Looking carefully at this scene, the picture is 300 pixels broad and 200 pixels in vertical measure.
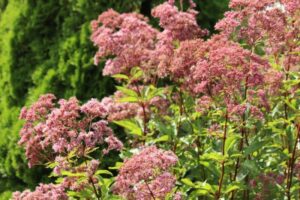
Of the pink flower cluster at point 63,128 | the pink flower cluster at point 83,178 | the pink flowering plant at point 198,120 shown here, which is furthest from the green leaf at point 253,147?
the pink flower cluster at point 83,178

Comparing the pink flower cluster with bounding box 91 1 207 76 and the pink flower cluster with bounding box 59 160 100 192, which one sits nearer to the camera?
the pink flower cluster with bounding box 59 160 100 192

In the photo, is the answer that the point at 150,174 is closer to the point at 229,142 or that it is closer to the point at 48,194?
the point at 229,142

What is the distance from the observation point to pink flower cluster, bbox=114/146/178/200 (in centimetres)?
322

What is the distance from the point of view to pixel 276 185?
4.12m

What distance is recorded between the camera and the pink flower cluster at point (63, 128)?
11.9 ft

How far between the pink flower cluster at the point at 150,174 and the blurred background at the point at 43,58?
282 cm

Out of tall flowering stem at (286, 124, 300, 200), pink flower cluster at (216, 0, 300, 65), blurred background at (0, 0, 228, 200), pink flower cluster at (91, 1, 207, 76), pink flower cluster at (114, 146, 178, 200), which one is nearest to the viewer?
pink flower cluster at (114, 146, 178, 200)

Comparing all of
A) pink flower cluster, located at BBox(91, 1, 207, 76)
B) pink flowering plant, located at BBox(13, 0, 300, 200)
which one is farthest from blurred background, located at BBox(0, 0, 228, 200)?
pink flowering plant, located at BBox(13, 0, 300, 200)

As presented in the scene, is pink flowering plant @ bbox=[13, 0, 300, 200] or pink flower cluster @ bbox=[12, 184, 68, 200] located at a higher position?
pink flowering plant @ bbox=[13, 0, 300, 200]

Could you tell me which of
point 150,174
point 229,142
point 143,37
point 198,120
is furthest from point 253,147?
point 143,37

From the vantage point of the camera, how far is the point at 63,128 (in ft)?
12.0

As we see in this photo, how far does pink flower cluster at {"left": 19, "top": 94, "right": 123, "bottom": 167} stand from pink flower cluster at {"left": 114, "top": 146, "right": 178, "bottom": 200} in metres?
0.39

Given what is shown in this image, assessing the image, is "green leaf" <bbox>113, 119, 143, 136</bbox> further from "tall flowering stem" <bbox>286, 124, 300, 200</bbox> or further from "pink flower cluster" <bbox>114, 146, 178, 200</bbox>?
"pink flower cluster" <bbox>114, 146, 178, 200</bbox>

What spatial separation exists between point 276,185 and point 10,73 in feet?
12.0
